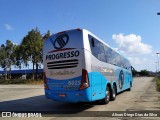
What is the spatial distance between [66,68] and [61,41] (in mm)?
1347

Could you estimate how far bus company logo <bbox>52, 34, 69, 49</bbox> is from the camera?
12711mm

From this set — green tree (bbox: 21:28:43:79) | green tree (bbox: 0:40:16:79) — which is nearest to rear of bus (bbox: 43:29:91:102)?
green tree (bbox: 21:28:43:79)

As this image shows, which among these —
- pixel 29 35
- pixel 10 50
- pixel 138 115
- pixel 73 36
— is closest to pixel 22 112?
pixel 73 36

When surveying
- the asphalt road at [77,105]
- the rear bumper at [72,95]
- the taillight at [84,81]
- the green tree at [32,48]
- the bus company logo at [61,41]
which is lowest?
the asphalt road at [77,105]

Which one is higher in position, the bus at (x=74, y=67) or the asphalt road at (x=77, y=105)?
the bus at (x=74, y=67)

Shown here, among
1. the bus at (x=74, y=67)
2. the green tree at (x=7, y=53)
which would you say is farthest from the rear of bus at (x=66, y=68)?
the green tree at (x=7, y=53)

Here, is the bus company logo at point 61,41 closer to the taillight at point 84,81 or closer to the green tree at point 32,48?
the taillight at point 84,81

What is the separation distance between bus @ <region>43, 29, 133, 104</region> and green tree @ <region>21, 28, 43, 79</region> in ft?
129

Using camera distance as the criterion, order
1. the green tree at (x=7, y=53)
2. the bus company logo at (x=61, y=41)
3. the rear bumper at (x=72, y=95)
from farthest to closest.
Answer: the green tree at (x=7, y=53) → the bus company logo at (x=61, y=41) → the rear bumper at (x=72, y=95)

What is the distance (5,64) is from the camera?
70.4 m

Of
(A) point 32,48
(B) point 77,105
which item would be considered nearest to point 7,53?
(A) point 32,48

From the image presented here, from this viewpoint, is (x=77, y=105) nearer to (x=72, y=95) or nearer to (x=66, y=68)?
(x=72, y=95)

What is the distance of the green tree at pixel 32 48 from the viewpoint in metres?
52.3

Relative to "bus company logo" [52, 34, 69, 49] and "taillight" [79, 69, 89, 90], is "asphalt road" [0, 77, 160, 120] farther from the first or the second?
"bus company logo" [52, 34, 69, 49]
